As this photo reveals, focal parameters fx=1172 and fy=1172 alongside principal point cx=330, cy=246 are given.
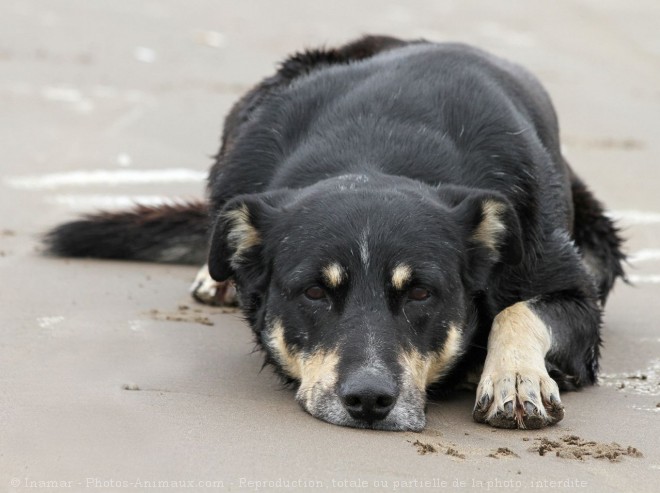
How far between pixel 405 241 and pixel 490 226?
492 millimetres

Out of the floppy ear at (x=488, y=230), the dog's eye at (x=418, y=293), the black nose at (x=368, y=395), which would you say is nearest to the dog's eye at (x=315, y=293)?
the dog's eye at (x=418, y=293)

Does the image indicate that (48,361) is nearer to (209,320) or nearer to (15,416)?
(15,416)

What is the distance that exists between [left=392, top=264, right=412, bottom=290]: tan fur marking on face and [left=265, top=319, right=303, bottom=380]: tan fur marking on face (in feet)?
1.78

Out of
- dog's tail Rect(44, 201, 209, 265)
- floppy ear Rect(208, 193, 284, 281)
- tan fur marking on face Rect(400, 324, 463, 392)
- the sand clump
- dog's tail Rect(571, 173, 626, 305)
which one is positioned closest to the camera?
the sand clump

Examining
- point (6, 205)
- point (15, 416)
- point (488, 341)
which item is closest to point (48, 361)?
point (15, 416)

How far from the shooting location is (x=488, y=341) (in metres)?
5.06

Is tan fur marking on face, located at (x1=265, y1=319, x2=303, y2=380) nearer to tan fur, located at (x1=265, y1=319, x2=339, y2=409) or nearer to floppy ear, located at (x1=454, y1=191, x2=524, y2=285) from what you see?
tan fur, located at (x1=265, y1=319, x2=339, y2=409)

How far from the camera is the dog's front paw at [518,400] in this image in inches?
180

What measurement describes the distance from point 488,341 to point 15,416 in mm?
2022

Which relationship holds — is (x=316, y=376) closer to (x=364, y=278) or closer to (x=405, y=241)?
(x=364, y=278)

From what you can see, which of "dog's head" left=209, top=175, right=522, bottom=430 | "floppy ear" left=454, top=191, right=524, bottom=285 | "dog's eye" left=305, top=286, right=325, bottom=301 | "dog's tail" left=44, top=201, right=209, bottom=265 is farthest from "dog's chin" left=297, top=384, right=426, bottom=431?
"dog's tail" left=44, top=201, right=209, bottom=265

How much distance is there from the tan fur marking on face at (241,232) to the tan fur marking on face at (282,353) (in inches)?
15.0

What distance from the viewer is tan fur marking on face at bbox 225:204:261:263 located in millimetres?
5023

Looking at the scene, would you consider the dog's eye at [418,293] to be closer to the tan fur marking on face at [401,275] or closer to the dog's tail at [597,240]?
the tan fur marking on face at [401,275]
